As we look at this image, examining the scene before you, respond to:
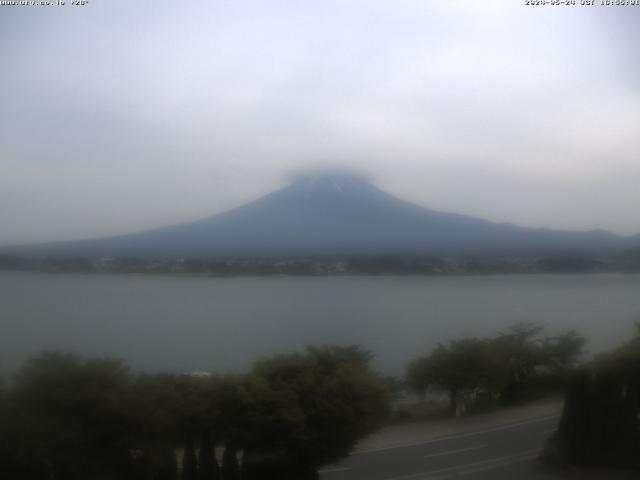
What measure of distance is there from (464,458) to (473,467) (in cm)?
7

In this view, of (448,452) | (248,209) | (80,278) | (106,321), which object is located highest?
(248,209)

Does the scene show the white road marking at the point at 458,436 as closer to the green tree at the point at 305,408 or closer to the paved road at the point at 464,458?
the paved road at the point at 464,458

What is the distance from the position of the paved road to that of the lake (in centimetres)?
45

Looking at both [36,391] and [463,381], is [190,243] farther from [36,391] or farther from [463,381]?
[463,381]

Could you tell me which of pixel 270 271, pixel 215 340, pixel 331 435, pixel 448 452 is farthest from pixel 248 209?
pixel 448 452

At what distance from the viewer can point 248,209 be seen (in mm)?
2973

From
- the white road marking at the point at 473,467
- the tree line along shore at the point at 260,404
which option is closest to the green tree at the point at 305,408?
the tree line along shore at the point at 260,404

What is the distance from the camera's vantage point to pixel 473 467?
318 cm

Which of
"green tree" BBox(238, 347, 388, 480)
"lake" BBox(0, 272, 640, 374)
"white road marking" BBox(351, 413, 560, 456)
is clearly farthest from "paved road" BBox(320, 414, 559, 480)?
"lake" BBox(0, 272, 640, 374)

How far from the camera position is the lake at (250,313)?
2.85 meters

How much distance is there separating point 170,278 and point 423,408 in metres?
1.37

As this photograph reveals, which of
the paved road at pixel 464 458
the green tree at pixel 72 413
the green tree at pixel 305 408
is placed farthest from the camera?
the paved road at pixel 464 458

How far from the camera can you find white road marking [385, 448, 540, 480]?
310cm

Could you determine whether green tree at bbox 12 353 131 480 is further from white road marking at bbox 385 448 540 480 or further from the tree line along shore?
white road marking at bbox 385 448 540 480
